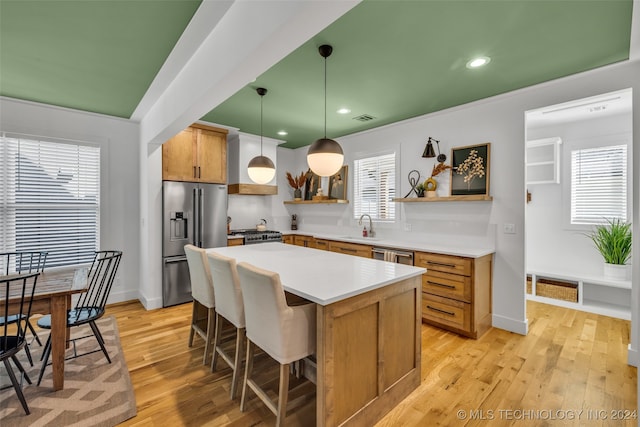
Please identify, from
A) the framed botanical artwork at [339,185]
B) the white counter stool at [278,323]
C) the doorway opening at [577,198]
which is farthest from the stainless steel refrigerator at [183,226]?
the doorway opening at [577,198]

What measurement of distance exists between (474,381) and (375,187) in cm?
302

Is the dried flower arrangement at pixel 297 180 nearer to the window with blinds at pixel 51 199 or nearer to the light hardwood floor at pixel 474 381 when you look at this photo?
the window with blinds at pixel 51 199

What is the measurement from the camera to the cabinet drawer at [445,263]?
307 centimetres

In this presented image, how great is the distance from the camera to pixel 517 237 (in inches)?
126

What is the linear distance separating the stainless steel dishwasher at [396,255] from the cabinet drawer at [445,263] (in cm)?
10

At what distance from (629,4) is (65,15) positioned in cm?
361

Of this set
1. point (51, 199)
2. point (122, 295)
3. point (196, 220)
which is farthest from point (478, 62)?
point (122, 295)

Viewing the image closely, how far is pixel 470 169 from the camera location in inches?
140

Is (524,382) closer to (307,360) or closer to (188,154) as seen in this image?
(307,360)

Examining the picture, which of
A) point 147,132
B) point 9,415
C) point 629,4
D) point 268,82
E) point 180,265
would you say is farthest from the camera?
point 180,265

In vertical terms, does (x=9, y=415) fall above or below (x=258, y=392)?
below

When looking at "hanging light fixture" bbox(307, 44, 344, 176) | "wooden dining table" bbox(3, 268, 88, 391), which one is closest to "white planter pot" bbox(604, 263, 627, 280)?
"hanging light fixture" bbox(307, 44, 344, 176)

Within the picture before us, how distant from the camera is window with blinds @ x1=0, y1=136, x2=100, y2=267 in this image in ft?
11.4

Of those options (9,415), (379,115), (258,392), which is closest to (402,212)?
(379,115)
